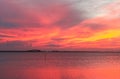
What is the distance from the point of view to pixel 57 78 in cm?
2402

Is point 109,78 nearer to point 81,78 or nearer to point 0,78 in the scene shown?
point 81,78

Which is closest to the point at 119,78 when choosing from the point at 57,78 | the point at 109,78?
the point at 109,78

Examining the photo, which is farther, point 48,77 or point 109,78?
point 48,77

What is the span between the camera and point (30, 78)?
2314cm

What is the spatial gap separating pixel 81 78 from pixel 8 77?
19.3ft

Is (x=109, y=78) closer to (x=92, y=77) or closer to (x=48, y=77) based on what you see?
(x=92, y=77)

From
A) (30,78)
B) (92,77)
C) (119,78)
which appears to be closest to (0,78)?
(30,78)

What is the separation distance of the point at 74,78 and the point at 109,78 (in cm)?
278

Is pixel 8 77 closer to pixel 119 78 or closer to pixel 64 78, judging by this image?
pixel 64 78

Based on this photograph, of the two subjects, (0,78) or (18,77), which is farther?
(18,77)

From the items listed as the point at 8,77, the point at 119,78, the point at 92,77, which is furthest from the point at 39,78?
the point at 119,78

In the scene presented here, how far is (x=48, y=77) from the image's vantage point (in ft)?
79.3

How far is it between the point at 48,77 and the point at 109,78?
16.9ft

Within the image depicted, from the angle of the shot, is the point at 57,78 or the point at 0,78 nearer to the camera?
the point at 0,78
